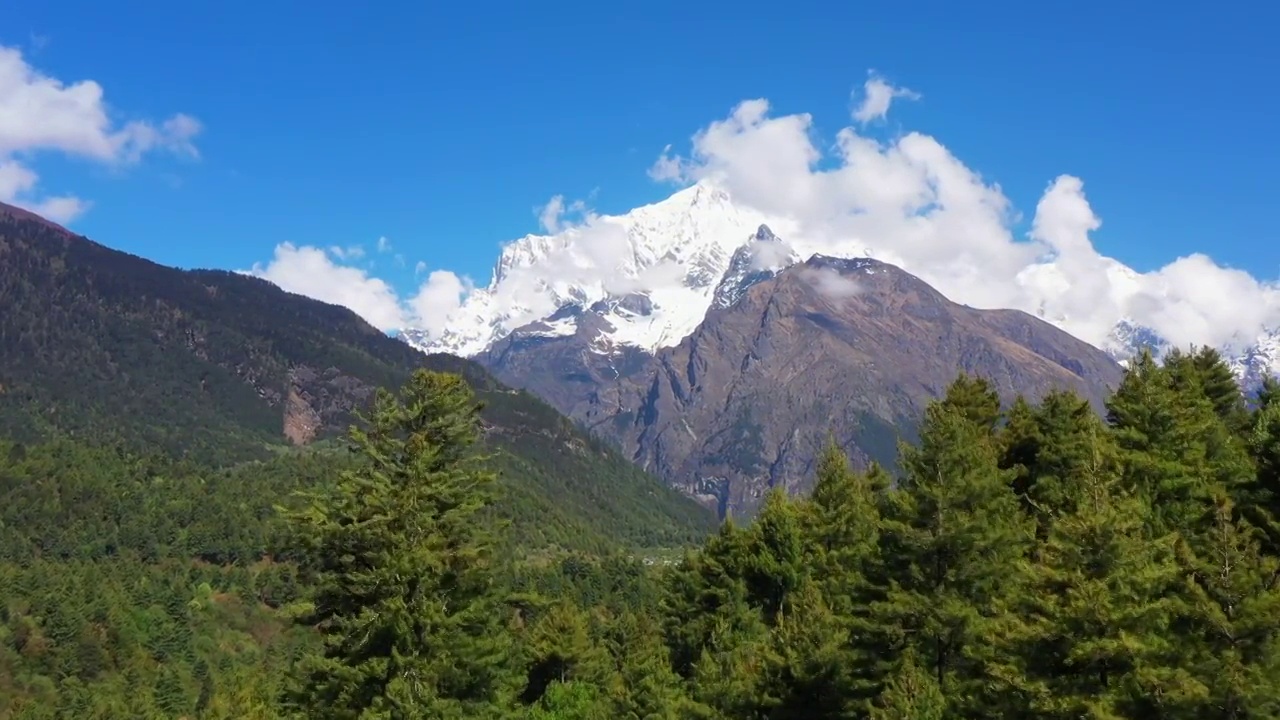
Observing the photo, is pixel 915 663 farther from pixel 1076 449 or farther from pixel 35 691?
pixel 35 691

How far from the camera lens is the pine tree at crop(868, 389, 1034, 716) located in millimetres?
30391

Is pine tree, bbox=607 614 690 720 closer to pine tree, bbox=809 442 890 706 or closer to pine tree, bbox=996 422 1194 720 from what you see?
pine tree, bbox=809 442 890 706

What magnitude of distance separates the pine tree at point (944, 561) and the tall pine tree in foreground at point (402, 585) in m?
13.2

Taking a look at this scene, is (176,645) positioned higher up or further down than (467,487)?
further down

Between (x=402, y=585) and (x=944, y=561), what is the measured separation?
17485 mm

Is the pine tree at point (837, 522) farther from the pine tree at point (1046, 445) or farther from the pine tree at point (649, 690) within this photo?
the pine tree at point (649, 690)

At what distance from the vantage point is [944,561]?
31.7 meters

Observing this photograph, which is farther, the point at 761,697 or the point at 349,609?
the point at 761,697

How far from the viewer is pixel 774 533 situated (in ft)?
183

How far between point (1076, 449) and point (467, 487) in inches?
1063

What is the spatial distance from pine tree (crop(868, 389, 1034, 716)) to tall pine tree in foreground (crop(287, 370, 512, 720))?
13190 millimetres

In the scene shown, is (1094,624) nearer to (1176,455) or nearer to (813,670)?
(813,670)

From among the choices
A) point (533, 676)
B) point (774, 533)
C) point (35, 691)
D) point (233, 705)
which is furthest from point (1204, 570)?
point (35, 691)

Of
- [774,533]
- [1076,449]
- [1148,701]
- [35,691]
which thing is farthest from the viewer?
[35,691]
